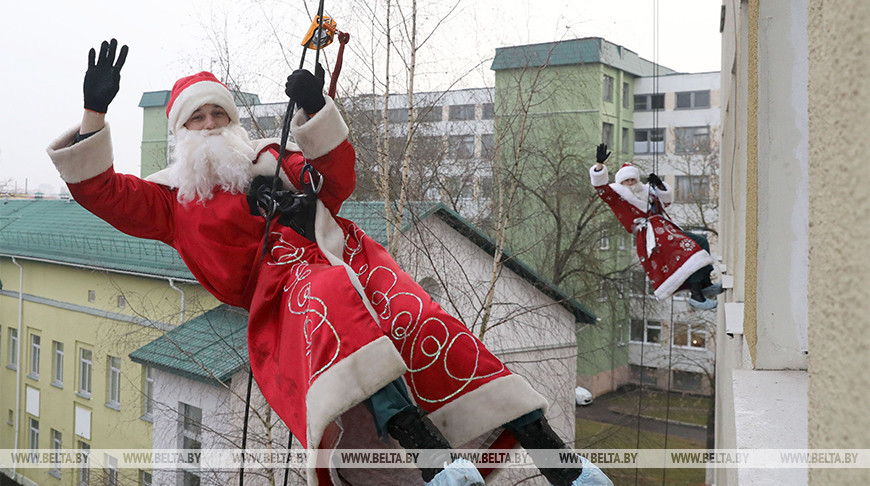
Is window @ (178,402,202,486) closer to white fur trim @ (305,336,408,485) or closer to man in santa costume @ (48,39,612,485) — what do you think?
man in santa costume @ (48,39,612,485)

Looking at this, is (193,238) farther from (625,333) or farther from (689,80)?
(689,80)

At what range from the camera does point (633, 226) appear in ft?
16.9

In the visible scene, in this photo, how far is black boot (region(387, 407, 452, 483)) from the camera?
81.2 inches

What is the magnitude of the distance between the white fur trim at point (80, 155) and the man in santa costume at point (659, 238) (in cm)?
309

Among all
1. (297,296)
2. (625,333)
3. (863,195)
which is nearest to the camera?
(863,195)

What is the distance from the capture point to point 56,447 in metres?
15.4

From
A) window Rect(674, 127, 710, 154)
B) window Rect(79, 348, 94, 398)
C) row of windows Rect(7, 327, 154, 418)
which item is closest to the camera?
row of windows Rect(7, 327, 154, 418)

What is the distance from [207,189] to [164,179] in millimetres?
188

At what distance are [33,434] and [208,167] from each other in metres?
16.4

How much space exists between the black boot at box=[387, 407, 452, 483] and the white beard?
101 centimetres

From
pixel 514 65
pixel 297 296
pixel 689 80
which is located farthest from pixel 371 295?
pixel 689 80

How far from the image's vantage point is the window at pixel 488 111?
30.2ft

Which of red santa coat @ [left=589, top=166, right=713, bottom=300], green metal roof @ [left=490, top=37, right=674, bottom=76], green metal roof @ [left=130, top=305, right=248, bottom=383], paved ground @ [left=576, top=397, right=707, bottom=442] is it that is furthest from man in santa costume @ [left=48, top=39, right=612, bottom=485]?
paved ground @ [left=576, top=397, right=707, bottom=442]

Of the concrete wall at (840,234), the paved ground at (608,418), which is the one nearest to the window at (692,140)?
the paved ground at (608,418)
